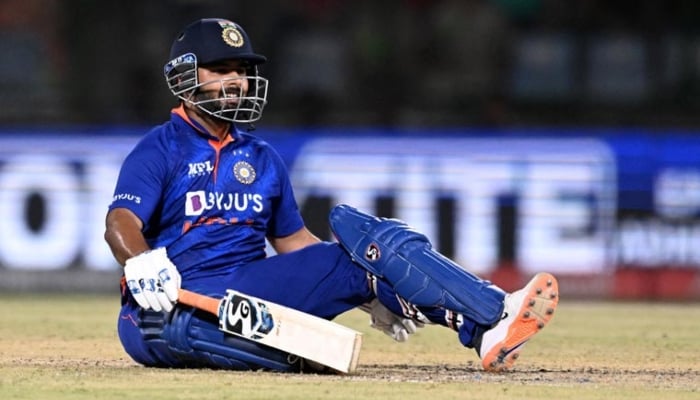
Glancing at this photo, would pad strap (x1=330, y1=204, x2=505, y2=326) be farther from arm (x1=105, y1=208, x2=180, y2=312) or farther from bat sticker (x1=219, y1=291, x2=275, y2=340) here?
arm (x1=105, y1=208, x2=180, y2=312)

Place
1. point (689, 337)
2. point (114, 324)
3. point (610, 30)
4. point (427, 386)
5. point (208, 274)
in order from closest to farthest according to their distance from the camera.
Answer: point (427, 386), point (208, 274), point (689, 337), point (114, 324), point (610, 30)

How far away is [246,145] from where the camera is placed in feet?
17.9

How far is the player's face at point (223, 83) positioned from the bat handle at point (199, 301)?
2.58 feet

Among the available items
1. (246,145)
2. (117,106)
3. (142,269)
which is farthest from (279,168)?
(117,106)

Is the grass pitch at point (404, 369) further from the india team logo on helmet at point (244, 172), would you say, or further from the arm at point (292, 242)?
the india team logo on helmet at point (244, 172)

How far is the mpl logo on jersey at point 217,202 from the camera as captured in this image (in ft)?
17.2

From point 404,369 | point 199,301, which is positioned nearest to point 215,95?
point 199,301

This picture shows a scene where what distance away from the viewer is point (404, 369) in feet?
17.8

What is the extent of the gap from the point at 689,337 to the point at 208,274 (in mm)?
2943

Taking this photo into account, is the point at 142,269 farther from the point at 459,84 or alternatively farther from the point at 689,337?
the point at 459,84

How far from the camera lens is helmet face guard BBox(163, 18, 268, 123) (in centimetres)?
532

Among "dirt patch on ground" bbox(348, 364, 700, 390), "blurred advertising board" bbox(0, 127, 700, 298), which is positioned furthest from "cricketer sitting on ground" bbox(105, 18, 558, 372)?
"blurred advertising board" bbox(0, 127, 700, 298)

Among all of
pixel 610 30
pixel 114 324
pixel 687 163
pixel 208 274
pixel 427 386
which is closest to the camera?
pixel 427 386

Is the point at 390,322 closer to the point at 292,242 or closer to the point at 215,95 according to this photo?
the point at 292,242
